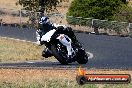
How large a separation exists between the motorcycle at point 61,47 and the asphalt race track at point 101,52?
0.38 metres

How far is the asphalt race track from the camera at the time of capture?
2185 cm

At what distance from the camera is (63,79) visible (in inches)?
640

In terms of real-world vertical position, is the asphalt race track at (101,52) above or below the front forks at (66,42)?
below

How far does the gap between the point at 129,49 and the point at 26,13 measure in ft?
75.9

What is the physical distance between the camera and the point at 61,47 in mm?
21219

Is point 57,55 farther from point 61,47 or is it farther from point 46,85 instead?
point 46,85

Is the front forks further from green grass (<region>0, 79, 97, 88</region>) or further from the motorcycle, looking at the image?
green grass (<region>0, 79, 97, 88</region>)

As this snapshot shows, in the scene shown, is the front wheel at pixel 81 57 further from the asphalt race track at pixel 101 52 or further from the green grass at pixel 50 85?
the green grass at pixel 50 85

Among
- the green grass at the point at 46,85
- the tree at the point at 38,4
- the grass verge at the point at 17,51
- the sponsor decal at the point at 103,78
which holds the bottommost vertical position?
the tree at the point at 38,4

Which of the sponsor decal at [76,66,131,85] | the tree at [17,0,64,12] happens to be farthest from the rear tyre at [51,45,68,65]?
the tree at [17,0,64,12]

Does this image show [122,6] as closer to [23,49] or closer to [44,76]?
[23,49]

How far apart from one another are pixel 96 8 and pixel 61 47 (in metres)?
31.1

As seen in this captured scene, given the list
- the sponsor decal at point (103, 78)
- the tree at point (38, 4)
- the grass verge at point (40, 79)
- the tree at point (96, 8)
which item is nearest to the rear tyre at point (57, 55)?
the grass verge at point (40, 79)

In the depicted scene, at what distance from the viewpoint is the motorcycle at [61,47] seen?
67.8 ft
